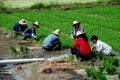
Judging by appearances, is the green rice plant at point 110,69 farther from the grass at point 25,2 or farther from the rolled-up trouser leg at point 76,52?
the grass at point 25,2

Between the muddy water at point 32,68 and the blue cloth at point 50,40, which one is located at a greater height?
the blue cloth at point 50,40

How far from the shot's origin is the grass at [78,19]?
633 inches

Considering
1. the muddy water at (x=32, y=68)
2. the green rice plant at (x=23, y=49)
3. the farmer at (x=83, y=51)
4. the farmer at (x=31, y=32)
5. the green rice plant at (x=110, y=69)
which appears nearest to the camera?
the green rice plant at (x=110, y=69)

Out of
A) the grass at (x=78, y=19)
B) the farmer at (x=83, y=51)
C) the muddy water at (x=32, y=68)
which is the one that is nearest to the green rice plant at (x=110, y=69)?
the muddy water at (x=32, y=68)

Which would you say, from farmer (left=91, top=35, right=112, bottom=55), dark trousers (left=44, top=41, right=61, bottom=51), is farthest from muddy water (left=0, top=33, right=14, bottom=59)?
farmer (left=91, top=35, right=112, bottom=55)

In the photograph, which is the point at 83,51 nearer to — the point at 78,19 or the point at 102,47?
the point at 102,47

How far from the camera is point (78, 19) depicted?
71.6 feet

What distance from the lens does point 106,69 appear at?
10453 millimetres

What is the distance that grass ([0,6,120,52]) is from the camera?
1608cm

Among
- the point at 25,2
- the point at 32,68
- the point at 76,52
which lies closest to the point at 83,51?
the point at 76,52

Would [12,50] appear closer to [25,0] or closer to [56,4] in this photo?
[56,4]

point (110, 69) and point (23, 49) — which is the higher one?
point (110, 69)

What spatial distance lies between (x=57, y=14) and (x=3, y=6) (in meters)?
5.48

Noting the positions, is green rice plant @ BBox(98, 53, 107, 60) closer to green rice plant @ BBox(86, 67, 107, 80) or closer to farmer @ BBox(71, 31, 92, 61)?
farmer @ BBox(71, 31, 92, 61)
